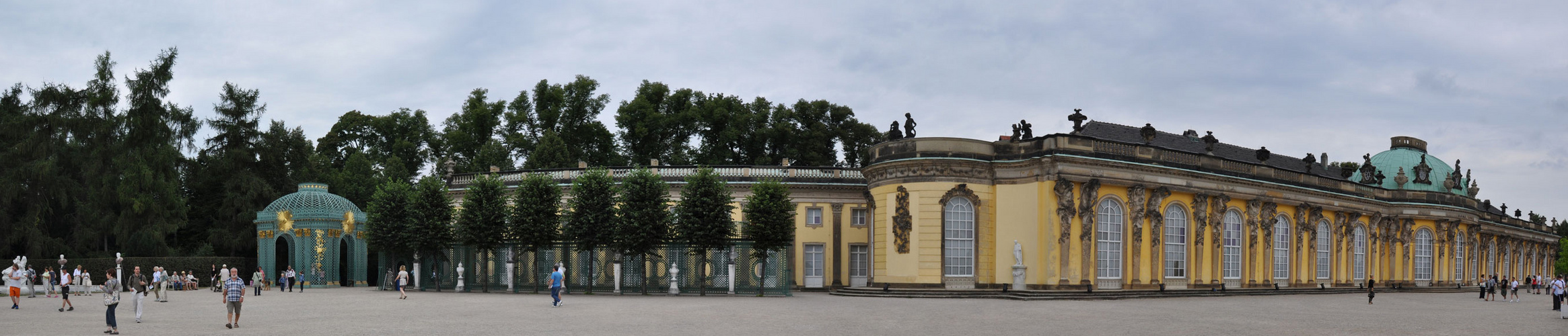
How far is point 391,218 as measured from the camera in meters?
44.5

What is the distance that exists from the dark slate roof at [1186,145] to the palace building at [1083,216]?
0.11 m

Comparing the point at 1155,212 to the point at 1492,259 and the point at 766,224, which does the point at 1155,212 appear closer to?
the point at 766,224

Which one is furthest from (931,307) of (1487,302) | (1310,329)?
(1487,302)

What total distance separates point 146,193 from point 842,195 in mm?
28249

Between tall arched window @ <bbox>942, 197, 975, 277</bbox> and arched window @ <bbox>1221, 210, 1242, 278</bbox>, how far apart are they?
11438 mm

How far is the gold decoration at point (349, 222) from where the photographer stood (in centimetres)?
4875

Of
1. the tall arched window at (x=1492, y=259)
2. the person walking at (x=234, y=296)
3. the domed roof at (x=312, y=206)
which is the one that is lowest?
the tall arched window at (x=1492, y=259)

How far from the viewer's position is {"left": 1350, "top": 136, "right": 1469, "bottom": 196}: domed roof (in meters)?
62.0

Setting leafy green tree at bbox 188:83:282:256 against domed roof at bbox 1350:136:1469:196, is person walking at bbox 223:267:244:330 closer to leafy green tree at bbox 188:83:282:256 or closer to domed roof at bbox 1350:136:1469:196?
leafy green tree at bbox 188:83:282:256

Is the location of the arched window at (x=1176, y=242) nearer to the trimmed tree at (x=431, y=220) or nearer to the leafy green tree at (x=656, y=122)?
the trimmed tree at (x=431, y=220)

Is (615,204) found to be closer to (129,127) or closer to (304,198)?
(304,198)

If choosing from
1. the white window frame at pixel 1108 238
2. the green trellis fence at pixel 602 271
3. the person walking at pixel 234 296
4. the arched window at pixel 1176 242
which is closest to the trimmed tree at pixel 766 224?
the green trellis fence at pixel 602 271

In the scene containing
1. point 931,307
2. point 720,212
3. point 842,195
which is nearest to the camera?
point 931,307

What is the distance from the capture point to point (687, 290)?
39406 mm
